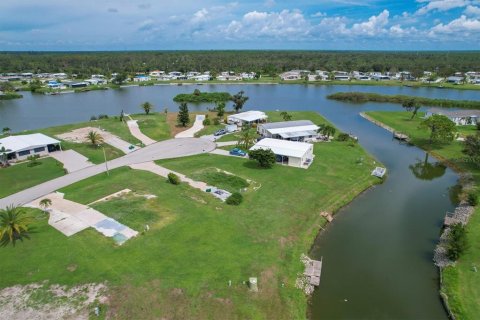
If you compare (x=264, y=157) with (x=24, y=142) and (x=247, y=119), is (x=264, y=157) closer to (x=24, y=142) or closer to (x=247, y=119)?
(x=247, y=119)

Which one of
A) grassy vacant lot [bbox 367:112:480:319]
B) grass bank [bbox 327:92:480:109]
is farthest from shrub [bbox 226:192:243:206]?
grass bank [bbox 327:92:480:109]

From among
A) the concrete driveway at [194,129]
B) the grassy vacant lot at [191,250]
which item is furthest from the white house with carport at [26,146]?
the concrete driveway at [194,129]

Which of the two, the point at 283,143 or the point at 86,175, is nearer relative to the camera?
the point at 86,175

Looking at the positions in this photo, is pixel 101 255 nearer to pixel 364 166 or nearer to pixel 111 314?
pixel 111 314

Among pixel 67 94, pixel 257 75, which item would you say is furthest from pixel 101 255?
pixel 257 75

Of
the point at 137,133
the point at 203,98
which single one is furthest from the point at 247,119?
the point at 203,98

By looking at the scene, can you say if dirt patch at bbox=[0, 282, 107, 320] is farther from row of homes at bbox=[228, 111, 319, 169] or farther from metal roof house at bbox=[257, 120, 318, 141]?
metal roof house at bbox=[257, 120, 318, 141]
